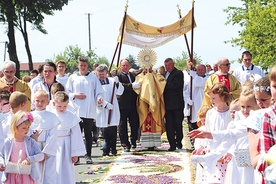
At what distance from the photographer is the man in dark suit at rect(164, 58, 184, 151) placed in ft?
43.8

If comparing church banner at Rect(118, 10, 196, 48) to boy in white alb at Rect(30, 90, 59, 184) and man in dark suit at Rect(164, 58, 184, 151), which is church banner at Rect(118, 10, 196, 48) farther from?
boy in white alb at Rect(30, 90, 59, 184)

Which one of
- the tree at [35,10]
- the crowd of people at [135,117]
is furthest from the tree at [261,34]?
the crowd of people at [135,117]

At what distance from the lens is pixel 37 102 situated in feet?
25.5

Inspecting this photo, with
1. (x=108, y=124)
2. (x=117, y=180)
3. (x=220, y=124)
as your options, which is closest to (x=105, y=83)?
(x=108, y=124)

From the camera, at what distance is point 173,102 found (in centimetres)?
1343

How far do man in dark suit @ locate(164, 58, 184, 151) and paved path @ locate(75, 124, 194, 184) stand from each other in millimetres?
A: 421

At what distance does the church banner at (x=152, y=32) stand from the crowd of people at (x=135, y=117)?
74 cm

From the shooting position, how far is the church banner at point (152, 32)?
14.0 meters

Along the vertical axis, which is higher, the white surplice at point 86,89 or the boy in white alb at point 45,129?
the white surplice at point 86,89

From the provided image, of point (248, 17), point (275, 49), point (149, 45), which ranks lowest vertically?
point (149, 45)

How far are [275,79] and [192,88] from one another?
10.9 meters

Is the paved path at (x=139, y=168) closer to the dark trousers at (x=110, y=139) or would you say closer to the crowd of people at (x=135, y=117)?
the dark trousers at (x=110, y=139)

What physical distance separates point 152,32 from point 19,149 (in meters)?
7.80

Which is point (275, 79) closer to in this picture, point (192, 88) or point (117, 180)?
point (117, 180)
